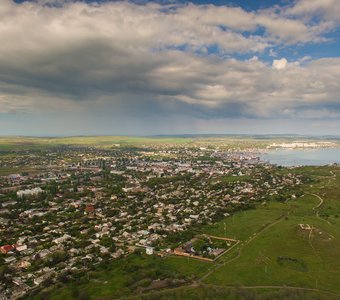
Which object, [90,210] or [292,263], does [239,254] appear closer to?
[292,263]

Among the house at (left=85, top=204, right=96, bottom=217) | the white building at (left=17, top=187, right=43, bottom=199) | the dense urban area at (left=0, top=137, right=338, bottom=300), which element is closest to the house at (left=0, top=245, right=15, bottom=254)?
the dense urban area at (left=0, top=137, right=338, bottom=300)

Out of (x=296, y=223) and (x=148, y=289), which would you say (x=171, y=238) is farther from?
(x=296, y=223)

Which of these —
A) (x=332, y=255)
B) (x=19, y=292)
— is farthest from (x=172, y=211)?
(x=19, y=292)

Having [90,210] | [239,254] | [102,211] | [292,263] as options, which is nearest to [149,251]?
[239,254]

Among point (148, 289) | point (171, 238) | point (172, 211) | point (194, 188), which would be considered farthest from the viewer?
point (194, 188)

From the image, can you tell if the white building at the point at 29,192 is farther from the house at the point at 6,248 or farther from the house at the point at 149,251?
the house at the point at 149,251

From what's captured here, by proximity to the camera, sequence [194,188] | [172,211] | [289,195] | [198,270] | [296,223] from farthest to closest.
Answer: [194,188]
[289,195]
[172,211]
[296,223]
[198,270]

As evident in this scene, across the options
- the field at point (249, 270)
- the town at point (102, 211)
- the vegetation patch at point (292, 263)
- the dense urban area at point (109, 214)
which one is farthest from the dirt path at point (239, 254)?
the town at point (102, 211)
